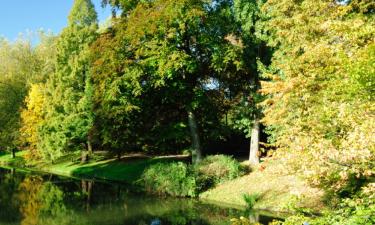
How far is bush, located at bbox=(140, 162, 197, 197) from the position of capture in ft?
94.7

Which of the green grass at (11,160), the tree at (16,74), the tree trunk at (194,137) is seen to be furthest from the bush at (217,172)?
the tree at (16,74)

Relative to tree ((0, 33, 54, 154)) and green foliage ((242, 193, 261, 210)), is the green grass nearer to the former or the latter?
tree ((0, 33, 54, 154))

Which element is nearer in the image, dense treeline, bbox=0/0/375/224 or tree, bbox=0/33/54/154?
dense treeline, bbox=0/0/375/224

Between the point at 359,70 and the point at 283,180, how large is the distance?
15474 mm

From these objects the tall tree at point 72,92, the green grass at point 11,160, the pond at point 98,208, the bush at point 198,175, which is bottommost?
the pond at point 98,208

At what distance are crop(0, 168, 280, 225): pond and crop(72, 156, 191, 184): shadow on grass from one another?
188cm

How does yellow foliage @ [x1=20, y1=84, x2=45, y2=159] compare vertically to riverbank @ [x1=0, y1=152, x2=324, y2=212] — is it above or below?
above

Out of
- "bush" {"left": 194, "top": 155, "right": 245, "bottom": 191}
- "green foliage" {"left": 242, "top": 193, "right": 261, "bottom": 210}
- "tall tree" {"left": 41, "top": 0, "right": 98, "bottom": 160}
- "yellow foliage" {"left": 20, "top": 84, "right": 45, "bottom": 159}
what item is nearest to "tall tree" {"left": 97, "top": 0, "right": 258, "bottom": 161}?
"bush" {"left": 194, "top": 155, "right": 245, "bottom": 191}

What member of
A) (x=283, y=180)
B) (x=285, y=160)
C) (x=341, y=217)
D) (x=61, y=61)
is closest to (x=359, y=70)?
(x=285, y=160)

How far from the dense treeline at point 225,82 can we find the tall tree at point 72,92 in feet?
0.38

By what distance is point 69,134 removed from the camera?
148 ft

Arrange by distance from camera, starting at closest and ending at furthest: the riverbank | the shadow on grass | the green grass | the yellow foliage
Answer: the riverbank < the shadow on grass < the yellow foliage < the green grass

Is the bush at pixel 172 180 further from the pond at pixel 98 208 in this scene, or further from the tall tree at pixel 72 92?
the tall tree at pixel 72 92

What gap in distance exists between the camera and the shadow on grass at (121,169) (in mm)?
38750
